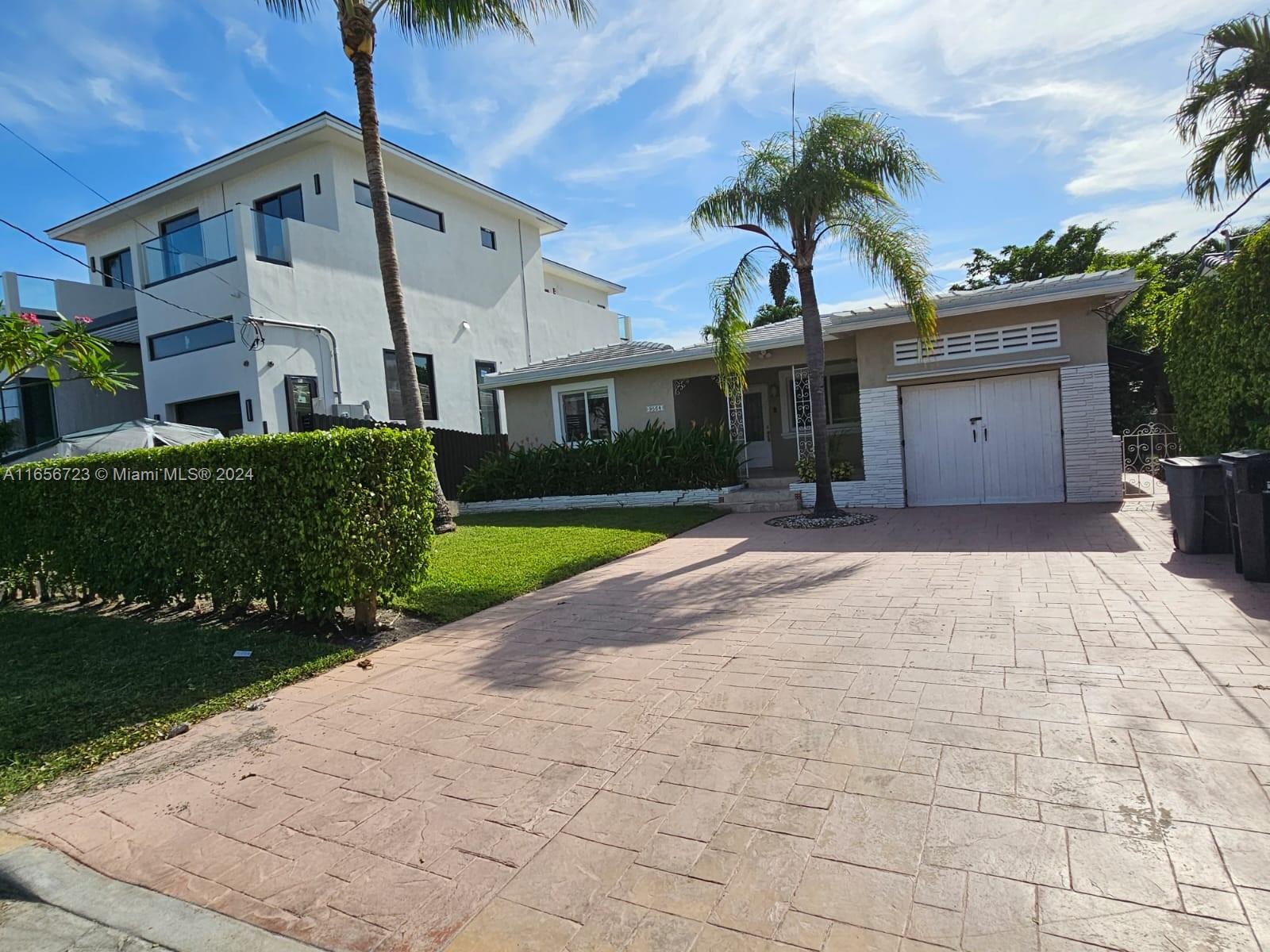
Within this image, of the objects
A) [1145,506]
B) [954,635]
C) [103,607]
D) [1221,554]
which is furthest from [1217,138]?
[103,607]

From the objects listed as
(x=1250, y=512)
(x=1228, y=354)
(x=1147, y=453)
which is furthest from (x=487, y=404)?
(x=1250, y=512)

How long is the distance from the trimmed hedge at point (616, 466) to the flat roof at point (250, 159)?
840 centimetres

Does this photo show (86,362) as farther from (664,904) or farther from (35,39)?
(664,904)

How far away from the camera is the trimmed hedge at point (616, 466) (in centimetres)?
1448

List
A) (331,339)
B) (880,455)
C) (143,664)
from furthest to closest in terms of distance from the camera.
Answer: (331,339) < (880,455) < (143,664)

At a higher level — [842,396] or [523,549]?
[842,396]

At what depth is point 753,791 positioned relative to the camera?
3172mm

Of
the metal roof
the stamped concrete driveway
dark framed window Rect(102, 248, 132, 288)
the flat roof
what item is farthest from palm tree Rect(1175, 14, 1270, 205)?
dark framed window Rect(102, 248, 132, 288)

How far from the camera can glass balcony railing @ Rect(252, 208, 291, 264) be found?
52.2 feet

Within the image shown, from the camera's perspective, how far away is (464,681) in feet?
16.3

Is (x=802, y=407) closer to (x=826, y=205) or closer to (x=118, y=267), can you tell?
(x=826, y=205)

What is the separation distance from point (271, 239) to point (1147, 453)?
20.3 m

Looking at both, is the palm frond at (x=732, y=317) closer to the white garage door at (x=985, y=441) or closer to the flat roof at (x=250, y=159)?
the white garage door at (x=985, y=441)

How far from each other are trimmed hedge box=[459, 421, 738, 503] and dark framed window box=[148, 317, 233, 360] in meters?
6.40
